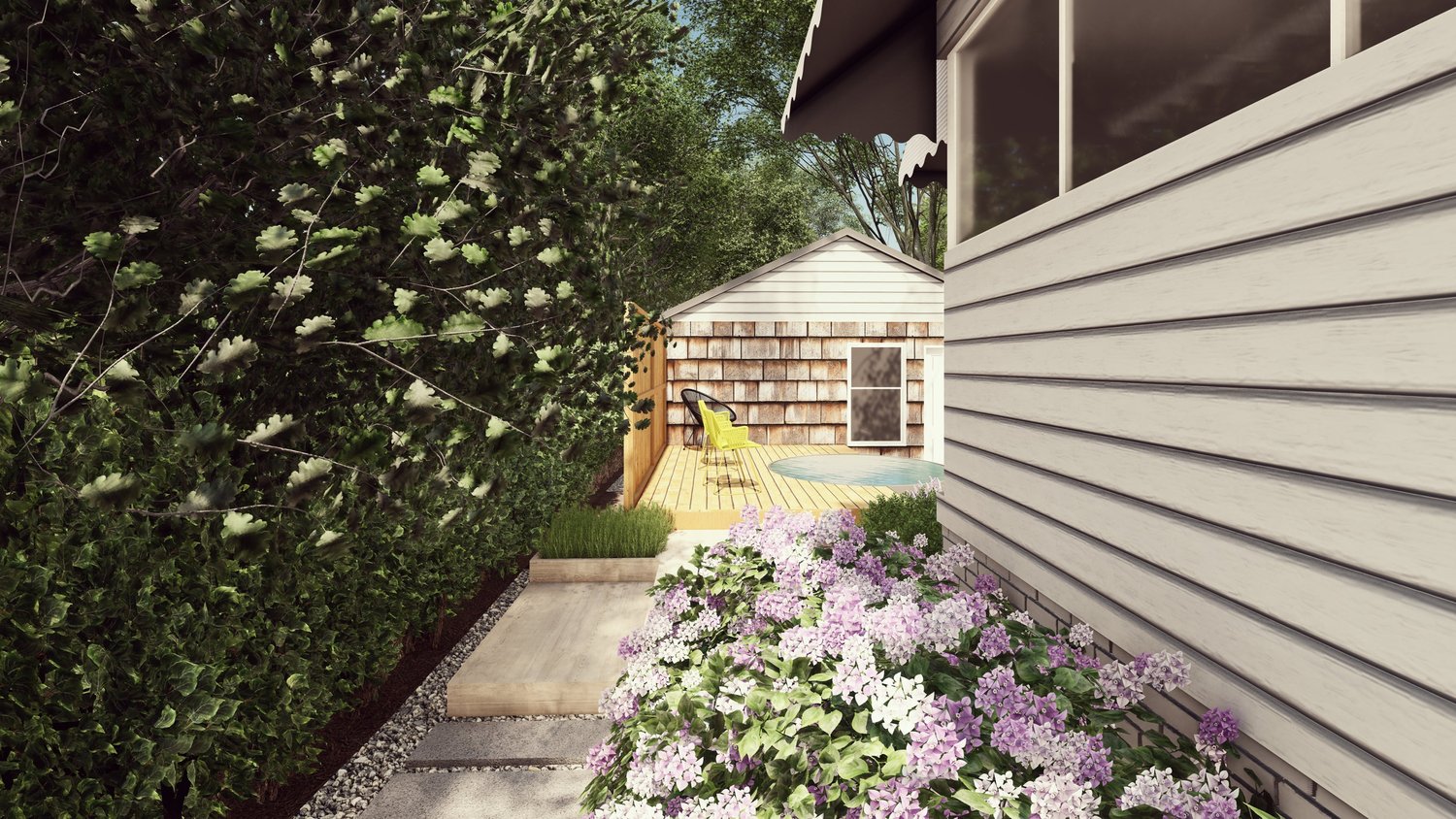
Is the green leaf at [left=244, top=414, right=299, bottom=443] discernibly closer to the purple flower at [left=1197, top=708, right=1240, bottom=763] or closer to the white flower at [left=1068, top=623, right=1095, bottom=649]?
the purple flower at [left=1197, top=708, right=1240, bottom=763]

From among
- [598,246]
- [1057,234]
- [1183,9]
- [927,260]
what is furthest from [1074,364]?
[927,260]

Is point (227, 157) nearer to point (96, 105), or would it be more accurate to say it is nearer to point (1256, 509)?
point (96, 105)

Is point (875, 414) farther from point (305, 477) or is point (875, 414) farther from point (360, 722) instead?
point (305, 477)

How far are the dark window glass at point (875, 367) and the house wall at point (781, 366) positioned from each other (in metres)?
0.18

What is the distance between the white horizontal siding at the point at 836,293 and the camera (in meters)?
12.4

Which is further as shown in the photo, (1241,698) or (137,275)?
(1241,698)

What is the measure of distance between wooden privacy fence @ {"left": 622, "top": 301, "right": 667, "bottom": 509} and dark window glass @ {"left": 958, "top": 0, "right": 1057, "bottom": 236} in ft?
8.41

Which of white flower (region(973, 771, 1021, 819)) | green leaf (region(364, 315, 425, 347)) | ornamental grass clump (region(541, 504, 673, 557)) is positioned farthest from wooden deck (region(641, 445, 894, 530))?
green leaf (region(364, 315, 425, 347))

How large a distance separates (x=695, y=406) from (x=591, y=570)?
21.9 feet

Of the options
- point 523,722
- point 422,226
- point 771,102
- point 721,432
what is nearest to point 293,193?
point 422,226

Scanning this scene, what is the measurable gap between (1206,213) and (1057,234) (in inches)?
33.5

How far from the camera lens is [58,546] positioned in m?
1.74

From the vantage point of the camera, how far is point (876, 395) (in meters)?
12.8

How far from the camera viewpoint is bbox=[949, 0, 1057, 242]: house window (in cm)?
329
